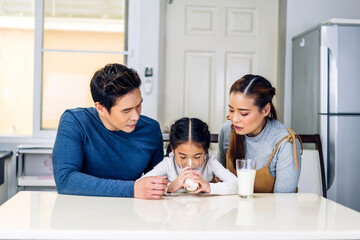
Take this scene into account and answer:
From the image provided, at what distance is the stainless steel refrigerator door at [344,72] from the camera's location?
2803 millimetres

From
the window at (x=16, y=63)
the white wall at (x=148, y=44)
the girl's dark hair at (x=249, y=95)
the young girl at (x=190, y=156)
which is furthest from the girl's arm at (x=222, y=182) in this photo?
the window at (x=16, y=63)

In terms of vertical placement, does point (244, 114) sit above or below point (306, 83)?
below

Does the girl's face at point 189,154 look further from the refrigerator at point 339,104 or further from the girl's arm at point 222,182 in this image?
the refrigerator at point 339,104

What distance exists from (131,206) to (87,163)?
486mm

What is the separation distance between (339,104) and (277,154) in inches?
48.6

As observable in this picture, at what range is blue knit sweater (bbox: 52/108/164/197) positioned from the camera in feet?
4.86

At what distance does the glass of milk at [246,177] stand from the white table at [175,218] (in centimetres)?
3

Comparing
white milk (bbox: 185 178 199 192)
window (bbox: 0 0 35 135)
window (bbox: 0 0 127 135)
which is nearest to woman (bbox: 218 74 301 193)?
white milk (bbox: 185 178 199 192)

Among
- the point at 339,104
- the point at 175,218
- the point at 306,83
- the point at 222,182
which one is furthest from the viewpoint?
the point at 306,83

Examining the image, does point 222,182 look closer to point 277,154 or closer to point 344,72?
point 277,154

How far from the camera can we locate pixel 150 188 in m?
1.42

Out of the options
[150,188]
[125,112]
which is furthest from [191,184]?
[125,112]

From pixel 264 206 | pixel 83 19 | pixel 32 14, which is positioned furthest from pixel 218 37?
pixel 264 206

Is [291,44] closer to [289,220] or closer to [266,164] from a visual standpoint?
[266,164]
